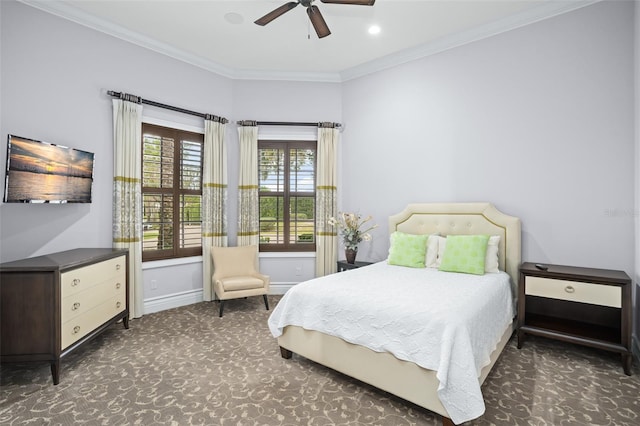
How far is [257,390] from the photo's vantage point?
8.12ft

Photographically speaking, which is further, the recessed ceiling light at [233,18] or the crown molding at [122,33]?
the recessed ceiling light at [233,18]

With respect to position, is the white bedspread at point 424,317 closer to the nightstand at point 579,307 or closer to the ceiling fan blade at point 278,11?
the nightstand at point 579,307

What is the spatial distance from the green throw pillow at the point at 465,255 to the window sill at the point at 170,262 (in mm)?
3337

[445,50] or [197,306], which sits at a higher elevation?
[445,50]

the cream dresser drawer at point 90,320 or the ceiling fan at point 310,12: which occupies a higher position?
the ceiling fan at point 310,12

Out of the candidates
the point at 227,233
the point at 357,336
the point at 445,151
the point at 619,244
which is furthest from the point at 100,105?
the point at 619,244

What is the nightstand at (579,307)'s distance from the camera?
8.94 feet

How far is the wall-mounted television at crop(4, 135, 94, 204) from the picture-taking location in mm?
2756

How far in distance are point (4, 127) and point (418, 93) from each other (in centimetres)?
460

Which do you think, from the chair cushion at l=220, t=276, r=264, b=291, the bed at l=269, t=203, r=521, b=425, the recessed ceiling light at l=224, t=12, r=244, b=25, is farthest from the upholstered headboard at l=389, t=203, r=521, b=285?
the recessed ceiling light at l=224, t=12, r=244, b=25

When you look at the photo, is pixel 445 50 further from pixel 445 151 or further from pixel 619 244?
pixel 619 244

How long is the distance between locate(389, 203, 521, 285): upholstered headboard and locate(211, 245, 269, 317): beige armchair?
1.95 meters

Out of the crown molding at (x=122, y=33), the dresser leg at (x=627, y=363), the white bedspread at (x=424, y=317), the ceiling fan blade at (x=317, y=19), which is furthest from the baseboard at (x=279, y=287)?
the dresser leg at (x=627, y=363)

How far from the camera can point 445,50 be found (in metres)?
4.23
